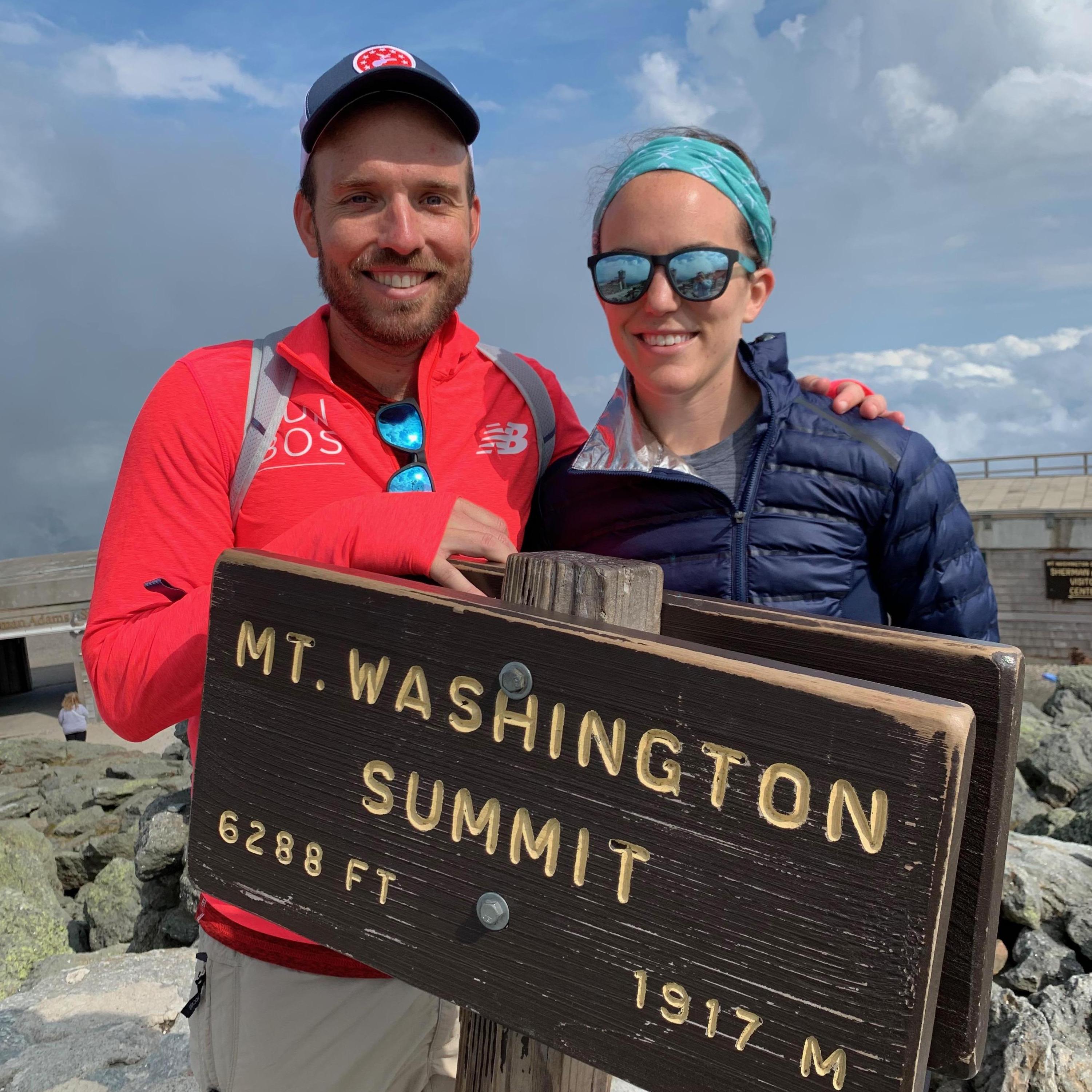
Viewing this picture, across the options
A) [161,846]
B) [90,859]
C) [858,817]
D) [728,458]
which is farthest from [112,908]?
[858,817]

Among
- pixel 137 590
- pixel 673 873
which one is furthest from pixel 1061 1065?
pixel 137 590

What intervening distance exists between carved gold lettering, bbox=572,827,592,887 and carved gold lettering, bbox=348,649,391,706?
35 cm

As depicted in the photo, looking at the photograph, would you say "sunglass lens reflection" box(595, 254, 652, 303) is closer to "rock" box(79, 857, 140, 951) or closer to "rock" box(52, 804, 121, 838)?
"rock" box(79, 857, 140, 951)

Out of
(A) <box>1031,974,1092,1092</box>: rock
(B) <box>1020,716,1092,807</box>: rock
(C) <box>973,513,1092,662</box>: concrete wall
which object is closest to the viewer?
(A) <box>1031,974,1092,1092</box>: rock

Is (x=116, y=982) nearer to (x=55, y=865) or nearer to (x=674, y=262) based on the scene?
(x=674, y=262)

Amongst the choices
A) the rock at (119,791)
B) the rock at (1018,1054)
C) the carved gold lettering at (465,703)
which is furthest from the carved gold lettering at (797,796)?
the rock at (119,791)

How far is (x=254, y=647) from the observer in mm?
1460

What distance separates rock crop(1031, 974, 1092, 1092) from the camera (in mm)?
2902

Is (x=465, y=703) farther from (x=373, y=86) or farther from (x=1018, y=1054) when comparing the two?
(x=1018, y=1054)

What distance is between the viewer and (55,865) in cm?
820

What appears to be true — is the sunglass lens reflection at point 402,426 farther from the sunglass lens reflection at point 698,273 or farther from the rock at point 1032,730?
the rock at point 1032,730

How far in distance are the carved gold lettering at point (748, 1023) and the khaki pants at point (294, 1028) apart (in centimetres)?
120

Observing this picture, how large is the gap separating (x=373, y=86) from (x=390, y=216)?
0.27 metres

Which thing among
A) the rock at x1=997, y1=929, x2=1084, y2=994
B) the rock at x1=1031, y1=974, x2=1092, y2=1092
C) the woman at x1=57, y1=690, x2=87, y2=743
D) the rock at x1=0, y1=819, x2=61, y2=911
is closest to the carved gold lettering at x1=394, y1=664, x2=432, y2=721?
the rock at x1=1031, y1=974, x2=1092, y2=1092
